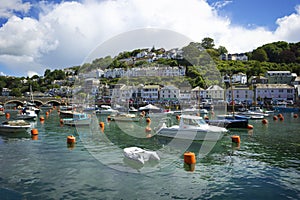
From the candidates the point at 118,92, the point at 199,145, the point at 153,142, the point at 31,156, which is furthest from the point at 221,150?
the point at 118,92

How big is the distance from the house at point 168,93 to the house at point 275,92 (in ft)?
101

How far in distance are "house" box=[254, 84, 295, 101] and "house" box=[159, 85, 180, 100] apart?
101ft

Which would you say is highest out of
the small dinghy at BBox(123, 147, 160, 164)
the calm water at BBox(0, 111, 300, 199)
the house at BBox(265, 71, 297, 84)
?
the house at BBox(265, 71, 297, 84)

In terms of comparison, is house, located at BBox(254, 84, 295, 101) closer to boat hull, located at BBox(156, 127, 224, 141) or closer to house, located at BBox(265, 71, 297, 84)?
house, located at BBox(265, 71, 297, 84)

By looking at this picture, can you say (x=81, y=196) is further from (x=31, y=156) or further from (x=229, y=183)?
(x=31, y=156)

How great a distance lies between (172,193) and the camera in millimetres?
10148

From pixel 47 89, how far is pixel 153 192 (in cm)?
17256

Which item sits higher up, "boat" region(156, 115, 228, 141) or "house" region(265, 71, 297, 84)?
"house" region(265, 71, 297, 84)

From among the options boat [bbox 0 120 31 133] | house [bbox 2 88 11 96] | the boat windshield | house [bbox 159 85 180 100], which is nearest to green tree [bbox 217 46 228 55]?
house [bbox 159 85 180 100]

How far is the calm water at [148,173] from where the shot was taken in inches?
401

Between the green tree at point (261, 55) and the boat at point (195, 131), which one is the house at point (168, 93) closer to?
the boat at point (195, 131)

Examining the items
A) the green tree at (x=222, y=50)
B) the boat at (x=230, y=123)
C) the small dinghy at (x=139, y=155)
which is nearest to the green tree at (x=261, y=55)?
the green tree at (x=222, y=50)

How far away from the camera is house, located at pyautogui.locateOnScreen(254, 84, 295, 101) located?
85562mm

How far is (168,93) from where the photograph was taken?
94250mm
